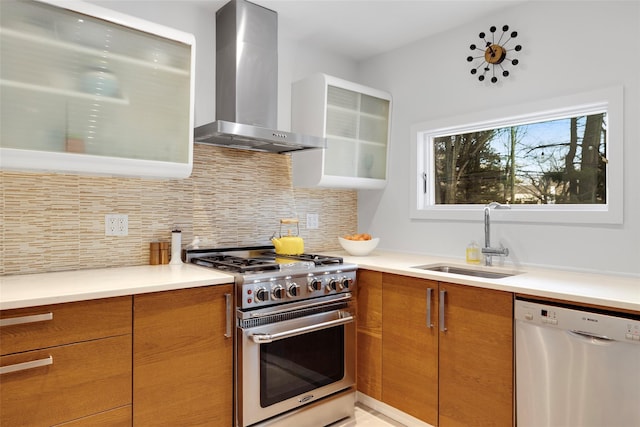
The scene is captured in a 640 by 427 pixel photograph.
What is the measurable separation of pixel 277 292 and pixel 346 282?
51cm

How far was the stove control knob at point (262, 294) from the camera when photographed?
203 centimetres

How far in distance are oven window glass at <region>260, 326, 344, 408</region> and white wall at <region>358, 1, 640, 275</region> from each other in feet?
3.48

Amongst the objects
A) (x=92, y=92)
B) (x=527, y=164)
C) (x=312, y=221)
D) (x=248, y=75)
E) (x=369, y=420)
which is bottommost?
(x=369, y=420)

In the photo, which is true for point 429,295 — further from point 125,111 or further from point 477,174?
point 125,111

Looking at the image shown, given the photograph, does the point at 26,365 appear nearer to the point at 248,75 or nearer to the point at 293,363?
the point at 293,363

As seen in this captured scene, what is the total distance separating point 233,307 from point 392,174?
1.74 meters

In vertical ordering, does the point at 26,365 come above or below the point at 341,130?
below

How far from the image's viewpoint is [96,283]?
182 cm

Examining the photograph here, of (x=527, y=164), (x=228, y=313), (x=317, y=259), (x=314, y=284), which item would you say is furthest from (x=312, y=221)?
(x=527, y=164)

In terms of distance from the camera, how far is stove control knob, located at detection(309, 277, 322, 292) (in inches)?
88.9

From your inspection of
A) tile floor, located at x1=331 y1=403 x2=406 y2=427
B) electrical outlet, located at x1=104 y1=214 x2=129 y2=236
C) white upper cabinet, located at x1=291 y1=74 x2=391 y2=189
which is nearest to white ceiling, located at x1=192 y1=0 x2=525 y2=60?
white upper cabinet, located at x1=291 y1=74 x2=391 y2=189

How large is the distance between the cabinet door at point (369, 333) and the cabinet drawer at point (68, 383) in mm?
1330

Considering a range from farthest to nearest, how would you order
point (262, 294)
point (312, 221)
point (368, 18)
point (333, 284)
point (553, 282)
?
point (312, 221)
point (368, 18)
point (333, 284)
point (262, 294)
point (553, 282)

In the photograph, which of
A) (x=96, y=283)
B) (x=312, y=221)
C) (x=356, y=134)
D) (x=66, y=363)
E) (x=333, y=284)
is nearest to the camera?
(x=66, y=363)
